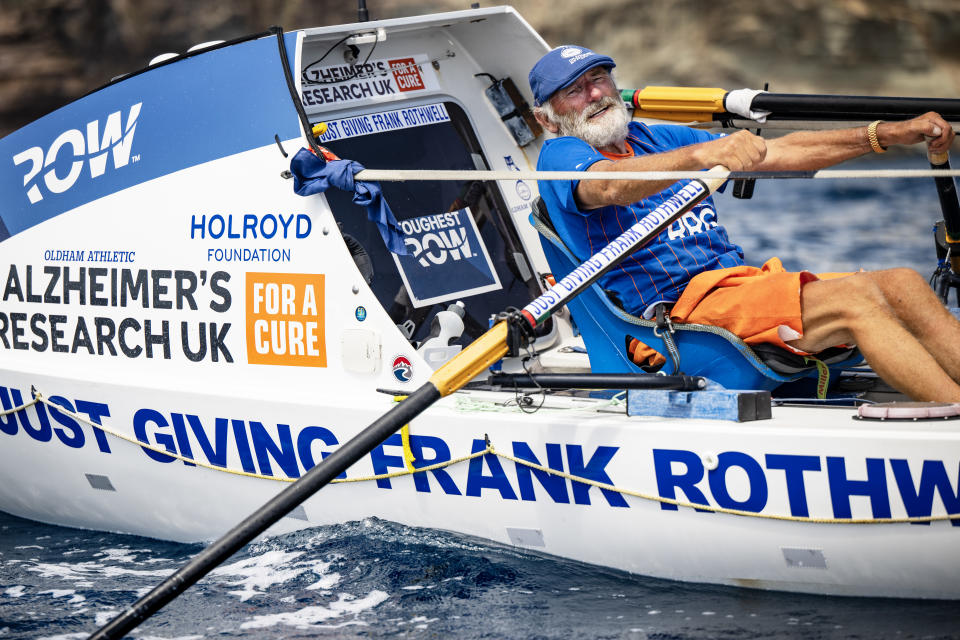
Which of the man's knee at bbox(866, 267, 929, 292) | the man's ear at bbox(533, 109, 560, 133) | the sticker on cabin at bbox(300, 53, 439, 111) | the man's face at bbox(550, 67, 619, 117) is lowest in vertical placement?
the man's knee at bbox(866, 267, 929, 292)

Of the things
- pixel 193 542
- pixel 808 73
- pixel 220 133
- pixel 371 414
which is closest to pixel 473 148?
pixel 220 133

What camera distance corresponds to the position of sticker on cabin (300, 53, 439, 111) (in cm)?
472

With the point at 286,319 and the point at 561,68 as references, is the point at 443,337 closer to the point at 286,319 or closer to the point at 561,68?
the point at 286,319

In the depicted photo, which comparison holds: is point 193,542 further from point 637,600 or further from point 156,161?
point 637,600

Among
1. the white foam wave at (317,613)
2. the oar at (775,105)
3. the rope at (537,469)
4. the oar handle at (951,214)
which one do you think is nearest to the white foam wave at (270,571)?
the white foam wave at (317,613)

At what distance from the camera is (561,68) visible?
408cm

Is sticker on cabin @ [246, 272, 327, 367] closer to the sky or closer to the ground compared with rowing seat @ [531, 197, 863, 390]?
closer to the sky

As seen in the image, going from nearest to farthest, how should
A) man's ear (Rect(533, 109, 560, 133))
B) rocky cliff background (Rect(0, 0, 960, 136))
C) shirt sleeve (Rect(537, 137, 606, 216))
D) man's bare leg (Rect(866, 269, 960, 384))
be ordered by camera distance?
man's bare leg (Rect(866, 269, 960, 384)), shirt sleeve (Rect(537, 137, 606, 216)), man's ear (Rect(533, 109, 560, 133)), rocky cliff background (Rect(0, 0, 960, 136))

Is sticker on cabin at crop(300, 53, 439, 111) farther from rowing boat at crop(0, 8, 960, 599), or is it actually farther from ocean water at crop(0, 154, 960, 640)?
ocean water at crop(0, 154, 960, 640)

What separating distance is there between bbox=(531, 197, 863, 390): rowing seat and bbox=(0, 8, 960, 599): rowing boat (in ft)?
0.11

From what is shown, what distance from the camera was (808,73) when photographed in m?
35.1

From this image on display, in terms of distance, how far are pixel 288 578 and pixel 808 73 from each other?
33.7 meters

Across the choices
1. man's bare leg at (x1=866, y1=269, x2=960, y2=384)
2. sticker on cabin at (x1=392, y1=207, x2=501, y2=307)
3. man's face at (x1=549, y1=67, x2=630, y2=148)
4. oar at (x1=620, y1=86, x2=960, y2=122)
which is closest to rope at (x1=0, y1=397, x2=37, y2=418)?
sticker on cabin at (x1=392, y1=207, x2=501, y2=307)

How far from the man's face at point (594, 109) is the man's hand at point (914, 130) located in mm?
871
